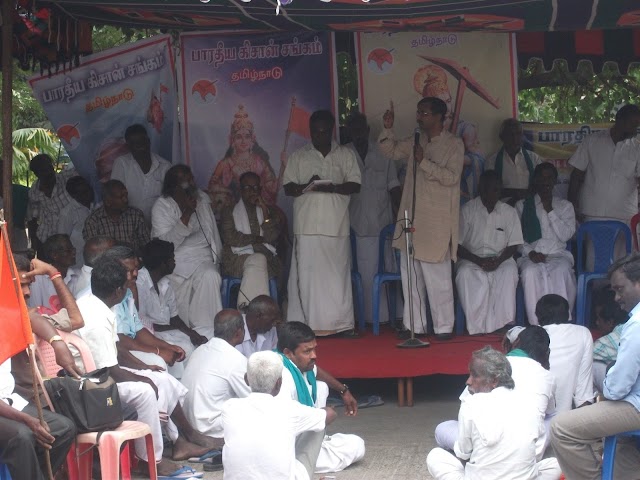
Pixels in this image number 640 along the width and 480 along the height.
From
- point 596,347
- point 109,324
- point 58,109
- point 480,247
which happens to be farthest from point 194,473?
point 58,109

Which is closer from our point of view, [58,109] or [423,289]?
[423,289]

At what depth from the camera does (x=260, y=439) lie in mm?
5285

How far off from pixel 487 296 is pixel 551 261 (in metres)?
0.64

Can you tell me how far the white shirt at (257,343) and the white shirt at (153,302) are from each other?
637mm

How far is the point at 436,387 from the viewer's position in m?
8.52

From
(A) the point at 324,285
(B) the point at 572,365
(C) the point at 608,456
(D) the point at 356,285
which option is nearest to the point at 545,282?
(D) the point at 356,285

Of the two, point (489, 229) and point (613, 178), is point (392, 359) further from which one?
point (613, 178)

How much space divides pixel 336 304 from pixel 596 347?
228 centimetres

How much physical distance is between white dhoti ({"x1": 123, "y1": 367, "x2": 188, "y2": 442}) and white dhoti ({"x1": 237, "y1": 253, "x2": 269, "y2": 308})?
1755mm

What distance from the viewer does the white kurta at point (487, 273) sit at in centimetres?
863

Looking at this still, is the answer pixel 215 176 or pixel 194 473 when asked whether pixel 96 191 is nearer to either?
pixel 215 176

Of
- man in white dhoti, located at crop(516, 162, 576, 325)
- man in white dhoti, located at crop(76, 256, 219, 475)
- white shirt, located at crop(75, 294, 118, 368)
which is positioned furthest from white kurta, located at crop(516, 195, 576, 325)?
white shirt, located at crop(75, 294, 118, 368)

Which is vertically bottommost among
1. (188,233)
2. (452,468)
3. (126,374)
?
(452,468)

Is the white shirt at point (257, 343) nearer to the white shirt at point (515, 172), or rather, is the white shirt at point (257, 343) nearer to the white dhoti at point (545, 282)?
the white dhoti at point (545, 282)
